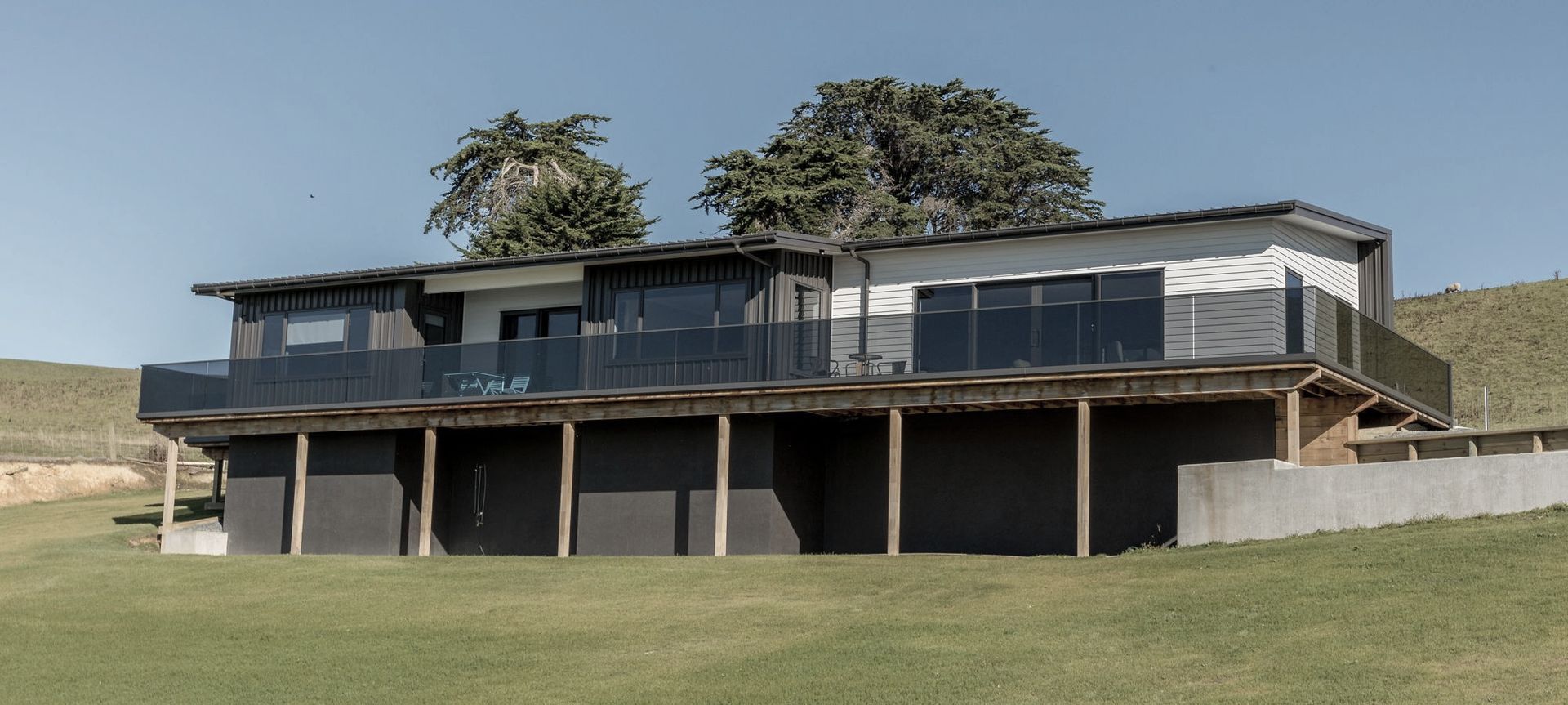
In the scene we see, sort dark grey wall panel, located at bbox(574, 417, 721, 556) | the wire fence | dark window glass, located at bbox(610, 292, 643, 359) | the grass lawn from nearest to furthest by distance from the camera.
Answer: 1. the grass lawn
2. dark grey wall panel, located at bbox(574, 417, 721, 556)
3. dark window glass, located at bbox(610, 292, 643, 359)
4. the wire fence

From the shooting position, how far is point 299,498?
97.6 ft

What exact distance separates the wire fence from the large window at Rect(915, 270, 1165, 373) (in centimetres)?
2876

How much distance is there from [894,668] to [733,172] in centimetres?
3262

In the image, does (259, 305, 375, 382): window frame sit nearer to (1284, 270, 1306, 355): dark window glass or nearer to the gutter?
the gutter

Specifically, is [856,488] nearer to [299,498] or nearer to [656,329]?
[656,329]

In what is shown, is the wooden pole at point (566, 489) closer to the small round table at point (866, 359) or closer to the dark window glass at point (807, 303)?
the dark window glass at point (807, 303)

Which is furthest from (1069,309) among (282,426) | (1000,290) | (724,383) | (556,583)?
(282,426)

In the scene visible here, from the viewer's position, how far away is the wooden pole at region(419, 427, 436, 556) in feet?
93.1

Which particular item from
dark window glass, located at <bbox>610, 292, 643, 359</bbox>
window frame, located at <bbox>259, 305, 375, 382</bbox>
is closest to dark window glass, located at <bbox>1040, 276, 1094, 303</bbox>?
dark window glass, located at <bbox>610, 292, 643, 359</bbox>

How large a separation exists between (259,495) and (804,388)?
11619mm

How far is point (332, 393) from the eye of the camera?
30203mm

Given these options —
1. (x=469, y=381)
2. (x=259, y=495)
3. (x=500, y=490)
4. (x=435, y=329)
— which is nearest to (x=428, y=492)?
(x=500, y=490)

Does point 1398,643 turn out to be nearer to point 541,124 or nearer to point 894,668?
point 894,668

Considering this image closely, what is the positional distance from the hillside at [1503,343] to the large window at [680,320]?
19706mm
